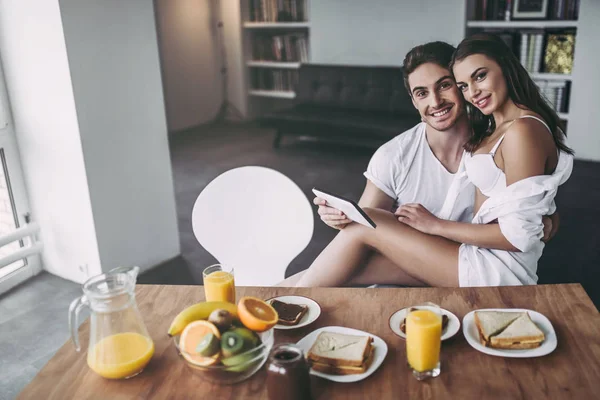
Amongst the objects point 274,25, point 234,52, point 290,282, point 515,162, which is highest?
point 274,25

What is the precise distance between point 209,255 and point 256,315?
7.29 feet

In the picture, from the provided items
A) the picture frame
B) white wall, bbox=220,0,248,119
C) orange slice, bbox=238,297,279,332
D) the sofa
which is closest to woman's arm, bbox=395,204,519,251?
orange slice, bbox=238,297,279,332

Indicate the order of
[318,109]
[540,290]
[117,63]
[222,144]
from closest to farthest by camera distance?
[540,290] → [117,63] → [318,109] → [222,144]

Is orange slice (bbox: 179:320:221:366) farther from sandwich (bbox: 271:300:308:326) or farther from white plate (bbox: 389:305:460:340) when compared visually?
white plate (bbox: 389:305:460:340)

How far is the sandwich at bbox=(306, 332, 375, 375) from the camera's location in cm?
106

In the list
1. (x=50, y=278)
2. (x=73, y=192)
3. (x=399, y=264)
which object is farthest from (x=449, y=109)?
(x=50, y=278)

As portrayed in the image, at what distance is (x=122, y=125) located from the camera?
109 inches

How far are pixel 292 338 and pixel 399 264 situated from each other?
2.28 ft

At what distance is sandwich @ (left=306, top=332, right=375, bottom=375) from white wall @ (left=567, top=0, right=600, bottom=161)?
162 inches

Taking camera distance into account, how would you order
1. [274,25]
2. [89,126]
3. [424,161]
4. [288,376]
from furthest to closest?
[274,25]
[89,126]
[424,161]
[288,376]

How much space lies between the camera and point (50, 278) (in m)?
2.97

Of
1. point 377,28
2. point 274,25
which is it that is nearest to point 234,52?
point 274,25

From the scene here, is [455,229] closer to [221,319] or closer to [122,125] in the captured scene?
[221,319]

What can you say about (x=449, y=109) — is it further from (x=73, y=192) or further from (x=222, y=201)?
(x=73, y=192)
